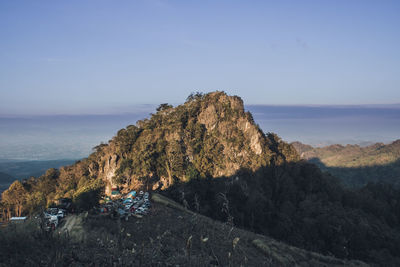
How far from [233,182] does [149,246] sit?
3898cm

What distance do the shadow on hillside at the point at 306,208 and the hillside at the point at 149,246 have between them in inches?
351

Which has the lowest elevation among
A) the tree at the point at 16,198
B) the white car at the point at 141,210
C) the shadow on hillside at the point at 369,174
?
the shadow on hillside at the point at 369,174

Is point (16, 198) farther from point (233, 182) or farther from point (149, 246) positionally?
point (149, 246)

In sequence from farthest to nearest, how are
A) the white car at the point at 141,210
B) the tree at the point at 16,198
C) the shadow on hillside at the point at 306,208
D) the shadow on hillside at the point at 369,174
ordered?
the shadow on hillside at the point at 369,174
the tree at the point at 16,198
the shadow on hillside at the point at 306,208
the white car at the point at 141,210

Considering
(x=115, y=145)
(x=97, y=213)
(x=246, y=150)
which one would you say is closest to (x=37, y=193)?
(x=115, y=145)

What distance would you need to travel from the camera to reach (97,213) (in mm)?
17531

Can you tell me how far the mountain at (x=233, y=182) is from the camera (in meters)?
38.2

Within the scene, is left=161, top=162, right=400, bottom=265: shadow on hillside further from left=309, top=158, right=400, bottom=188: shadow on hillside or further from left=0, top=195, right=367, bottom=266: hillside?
left=309, top=158, right=400, bottom=188: shadow on hillside

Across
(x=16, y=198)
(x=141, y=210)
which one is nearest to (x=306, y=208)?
(x=141, y=210)

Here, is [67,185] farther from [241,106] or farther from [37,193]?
[241,106]

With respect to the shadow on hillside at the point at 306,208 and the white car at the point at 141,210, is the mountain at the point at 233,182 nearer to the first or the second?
the shadow on hillside at the point at 306,208

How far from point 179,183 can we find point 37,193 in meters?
26.8

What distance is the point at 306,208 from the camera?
44.1 metres

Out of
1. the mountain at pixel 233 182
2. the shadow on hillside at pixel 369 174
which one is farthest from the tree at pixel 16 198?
the shadow on hillside at pixel 369 174
